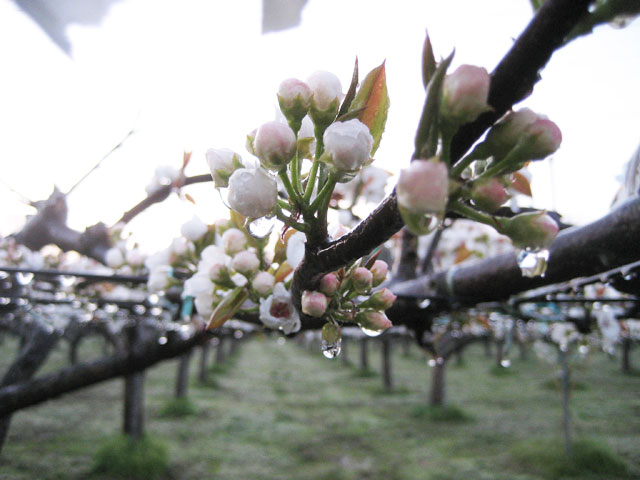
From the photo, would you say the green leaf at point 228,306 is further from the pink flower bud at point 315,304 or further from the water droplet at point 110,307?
the water droplet at point 110,307

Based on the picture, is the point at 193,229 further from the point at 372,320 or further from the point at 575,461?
the point at 575,461

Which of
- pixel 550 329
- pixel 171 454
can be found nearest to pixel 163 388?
pixel 171 454

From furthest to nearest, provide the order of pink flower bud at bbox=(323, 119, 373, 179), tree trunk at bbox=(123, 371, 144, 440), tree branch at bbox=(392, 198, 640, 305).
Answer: tree trunk at bbox=(123, 371, 144, 440) < tree branch at bbox=(392, 198, 640, 305) < pink flower bud at bbox=(323, 119, 373, 179)

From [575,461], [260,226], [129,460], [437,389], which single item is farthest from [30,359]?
[437,389]

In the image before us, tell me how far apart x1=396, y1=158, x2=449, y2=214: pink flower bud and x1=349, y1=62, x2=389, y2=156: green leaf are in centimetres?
18

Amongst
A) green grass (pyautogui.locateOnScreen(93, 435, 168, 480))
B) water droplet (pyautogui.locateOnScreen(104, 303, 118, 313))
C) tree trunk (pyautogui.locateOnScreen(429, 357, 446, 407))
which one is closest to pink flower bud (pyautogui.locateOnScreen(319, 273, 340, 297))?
water droplet (pyautogui.locateOnScreen(104, 303, 118, 313))

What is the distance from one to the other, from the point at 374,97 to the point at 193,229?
25.3 inches

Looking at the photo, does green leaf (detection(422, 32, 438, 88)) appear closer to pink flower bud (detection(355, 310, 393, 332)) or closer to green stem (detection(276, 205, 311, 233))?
green stem (detection(276, 205, 311, 233))

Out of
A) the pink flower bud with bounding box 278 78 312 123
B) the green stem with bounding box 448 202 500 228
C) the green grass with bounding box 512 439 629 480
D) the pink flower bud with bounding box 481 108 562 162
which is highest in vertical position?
the pink flower bud with bounding box 278 78 312 123

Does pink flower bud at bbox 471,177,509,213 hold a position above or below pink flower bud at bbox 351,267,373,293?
above

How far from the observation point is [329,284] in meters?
0.57

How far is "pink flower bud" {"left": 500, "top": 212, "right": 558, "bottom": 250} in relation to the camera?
37 cm

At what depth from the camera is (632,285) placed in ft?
3.77

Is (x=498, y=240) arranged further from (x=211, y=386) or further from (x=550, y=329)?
(x=211, y=386)
